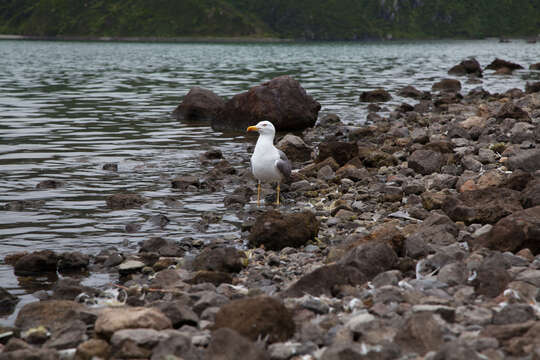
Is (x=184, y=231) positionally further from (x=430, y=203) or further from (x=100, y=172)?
(x=100, y=172)

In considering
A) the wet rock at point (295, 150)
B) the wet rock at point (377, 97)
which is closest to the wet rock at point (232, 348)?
the wet rock at point (295, 150)

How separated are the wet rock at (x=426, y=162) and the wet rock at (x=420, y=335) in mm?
9677

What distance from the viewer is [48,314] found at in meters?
7.07

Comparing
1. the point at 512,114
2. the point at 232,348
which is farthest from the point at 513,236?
the point at 512,114

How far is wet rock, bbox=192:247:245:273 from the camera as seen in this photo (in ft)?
28.8

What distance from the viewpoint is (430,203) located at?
11352 millimetres

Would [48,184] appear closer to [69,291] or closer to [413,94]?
[69,291]

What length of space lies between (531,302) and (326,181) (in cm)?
884

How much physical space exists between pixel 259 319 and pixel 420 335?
1565 millimetres

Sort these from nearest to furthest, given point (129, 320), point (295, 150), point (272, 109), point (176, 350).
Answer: point (176, 350)
point (129, 320)
point (295, 150)
point (272, 109)

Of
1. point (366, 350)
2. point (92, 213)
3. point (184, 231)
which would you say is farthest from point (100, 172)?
point (366, 350)

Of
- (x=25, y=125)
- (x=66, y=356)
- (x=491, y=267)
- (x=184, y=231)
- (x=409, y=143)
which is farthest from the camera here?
(x=25, y=125)

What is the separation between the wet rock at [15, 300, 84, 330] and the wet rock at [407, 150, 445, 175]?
32.4 ft

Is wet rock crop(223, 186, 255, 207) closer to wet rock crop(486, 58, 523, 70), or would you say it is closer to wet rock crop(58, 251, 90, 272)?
wet rock crop(58, 251, 90, 272)
